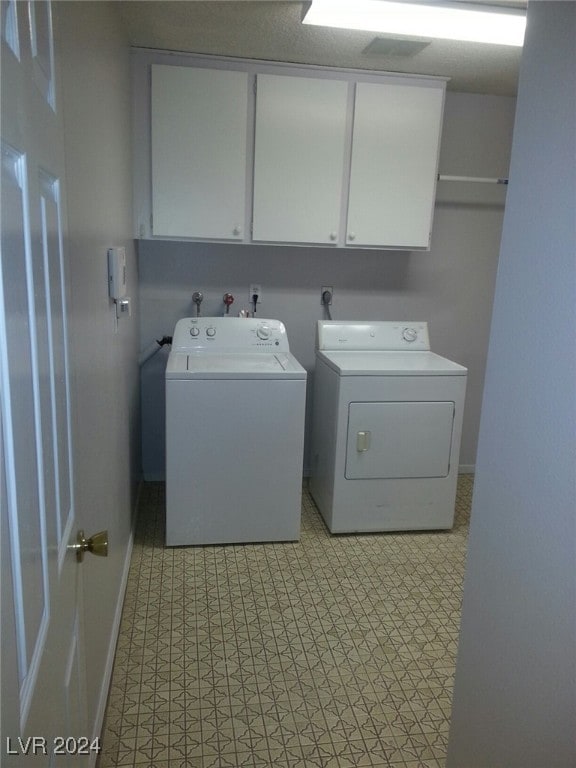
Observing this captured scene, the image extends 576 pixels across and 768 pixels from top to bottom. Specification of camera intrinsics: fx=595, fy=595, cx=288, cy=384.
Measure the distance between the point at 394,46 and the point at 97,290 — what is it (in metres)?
1.90

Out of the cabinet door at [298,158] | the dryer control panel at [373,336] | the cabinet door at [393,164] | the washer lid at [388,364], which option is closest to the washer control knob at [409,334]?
the dryer control panel at [373,336]

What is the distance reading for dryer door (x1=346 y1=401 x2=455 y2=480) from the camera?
3051 millimetres

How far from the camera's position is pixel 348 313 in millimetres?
3787

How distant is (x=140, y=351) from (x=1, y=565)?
3.10 metres

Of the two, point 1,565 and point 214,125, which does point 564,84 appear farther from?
point 214,125

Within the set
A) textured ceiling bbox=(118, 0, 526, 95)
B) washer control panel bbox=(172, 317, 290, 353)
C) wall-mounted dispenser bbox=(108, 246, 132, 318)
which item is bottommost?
washer control panel bbox=(172, 317, 290, 353)

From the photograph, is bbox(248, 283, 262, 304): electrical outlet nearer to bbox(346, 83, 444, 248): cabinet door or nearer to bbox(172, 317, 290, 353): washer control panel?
bbox(172, 317, 290, 353): washer control panel

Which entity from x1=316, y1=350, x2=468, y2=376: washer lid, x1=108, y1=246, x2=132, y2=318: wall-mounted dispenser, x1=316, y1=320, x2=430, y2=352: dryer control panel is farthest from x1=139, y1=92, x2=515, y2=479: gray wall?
x1=108, y1=246, x2=132, y2=318: wall-mounted dispenser

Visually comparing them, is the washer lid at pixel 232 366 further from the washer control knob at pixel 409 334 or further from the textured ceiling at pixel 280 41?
the textured ceiling at pixel 280 41

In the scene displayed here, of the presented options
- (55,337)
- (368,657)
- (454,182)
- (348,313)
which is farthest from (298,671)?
(454,182)

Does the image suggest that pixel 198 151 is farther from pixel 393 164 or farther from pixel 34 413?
pixel 34 413

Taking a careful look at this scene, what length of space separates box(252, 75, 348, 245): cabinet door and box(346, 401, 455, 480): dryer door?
1.02 meters

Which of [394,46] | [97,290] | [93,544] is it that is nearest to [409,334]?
[394,46]

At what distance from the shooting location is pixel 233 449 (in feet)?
9.48
